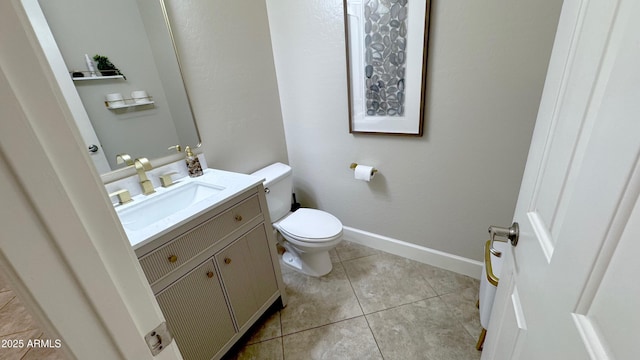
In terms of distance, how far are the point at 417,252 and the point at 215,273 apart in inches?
56.1

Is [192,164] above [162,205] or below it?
above

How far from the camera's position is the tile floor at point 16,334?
1.44 m

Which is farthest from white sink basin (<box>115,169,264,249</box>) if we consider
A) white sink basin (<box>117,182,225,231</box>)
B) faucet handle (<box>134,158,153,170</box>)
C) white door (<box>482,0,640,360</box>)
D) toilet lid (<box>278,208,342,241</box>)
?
white door (<box>482,0,640,360</box>)

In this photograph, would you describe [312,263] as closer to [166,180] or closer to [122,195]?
[166,180]

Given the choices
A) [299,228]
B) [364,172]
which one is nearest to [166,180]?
[299,228]

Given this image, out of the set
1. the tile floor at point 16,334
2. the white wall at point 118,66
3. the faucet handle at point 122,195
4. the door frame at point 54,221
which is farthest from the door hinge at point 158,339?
the tile floor at point 16,334

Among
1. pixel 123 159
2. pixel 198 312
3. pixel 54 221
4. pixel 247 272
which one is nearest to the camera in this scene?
pixel 54 221

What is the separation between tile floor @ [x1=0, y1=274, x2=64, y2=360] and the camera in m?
1.44

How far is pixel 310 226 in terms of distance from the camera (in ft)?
5.66

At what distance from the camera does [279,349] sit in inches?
55.1

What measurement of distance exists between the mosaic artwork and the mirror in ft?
3.68

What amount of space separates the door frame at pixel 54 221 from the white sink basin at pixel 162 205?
0.86 m

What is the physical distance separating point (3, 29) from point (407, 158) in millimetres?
1706

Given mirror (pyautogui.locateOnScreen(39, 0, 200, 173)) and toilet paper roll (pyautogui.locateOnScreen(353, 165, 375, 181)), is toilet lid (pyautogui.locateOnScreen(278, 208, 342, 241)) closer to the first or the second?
toilet paper roll (pyautogui.locateOnScreen(353, 165, 375, 181))
